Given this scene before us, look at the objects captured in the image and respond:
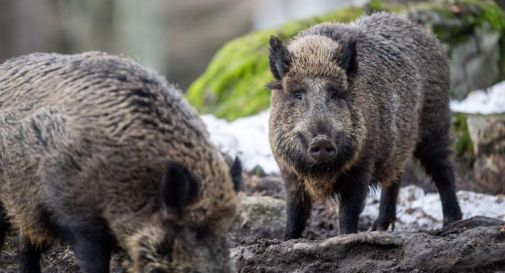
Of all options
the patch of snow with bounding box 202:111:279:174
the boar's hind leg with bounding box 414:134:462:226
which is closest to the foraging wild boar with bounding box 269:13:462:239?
the boar's hind leg with bounding box 414:134:462:226

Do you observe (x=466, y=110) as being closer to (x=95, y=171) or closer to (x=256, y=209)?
(x=256, y=209)

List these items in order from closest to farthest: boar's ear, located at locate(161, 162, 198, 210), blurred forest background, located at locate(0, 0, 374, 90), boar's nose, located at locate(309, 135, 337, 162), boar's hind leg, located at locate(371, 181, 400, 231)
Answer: boar's ear, located at locate(161, 162, 198, 210)
boar's nose, located at locate(309, 135, 337, 162)
boar's hind leg, located at locate(371, 181, 400, 231)
blurred forest background, located at locate(0, 0, 374, 90)

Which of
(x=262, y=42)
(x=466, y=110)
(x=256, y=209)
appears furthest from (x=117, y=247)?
(x=262, y=42)

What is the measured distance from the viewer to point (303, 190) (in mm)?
8156

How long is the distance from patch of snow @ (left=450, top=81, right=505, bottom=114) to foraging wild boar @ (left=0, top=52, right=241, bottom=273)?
7403mm

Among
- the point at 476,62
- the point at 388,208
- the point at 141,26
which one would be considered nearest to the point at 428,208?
the point at 388,208

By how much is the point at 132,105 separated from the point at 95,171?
0.44 meters

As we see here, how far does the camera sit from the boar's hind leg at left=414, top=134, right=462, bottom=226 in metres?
9.90

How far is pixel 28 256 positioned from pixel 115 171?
1.33 m

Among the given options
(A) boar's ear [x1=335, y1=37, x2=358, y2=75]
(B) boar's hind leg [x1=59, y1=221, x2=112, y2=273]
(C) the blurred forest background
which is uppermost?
(C) the blurred forest background

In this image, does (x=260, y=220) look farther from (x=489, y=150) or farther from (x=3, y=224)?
(x=3, y=224)

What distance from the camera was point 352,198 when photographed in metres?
8.04

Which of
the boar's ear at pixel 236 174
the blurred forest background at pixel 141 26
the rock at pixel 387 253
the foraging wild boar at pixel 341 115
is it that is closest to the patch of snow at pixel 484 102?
the foraging wild boar at pixel 341 115

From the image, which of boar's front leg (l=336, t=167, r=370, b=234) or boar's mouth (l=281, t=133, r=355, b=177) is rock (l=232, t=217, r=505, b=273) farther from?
boar's front leg (l=336, t=167, r=370, b=234)
